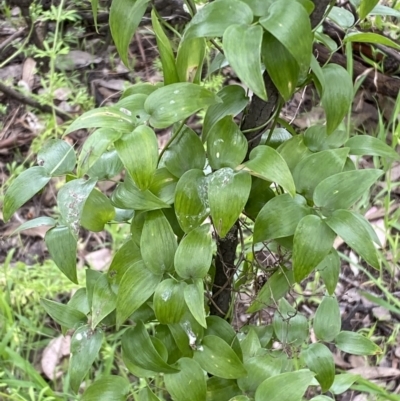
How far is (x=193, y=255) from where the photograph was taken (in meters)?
0.55

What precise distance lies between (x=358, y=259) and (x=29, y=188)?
43.9 inches

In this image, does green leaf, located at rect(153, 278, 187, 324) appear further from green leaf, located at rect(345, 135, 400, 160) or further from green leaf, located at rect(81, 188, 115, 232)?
green leaf, located at rect(345, 135, 400, 160)

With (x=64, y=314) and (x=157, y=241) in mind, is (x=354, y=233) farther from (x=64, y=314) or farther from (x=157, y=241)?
(x=64, y=314)

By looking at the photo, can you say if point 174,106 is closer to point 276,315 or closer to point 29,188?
point 29,188

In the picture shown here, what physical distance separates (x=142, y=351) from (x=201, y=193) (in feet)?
0.65

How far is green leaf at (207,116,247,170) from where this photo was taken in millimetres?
529

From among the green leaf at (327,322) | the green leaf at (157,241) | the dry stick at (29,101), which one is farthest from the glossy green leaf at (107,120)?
the dry stick at (29,101)

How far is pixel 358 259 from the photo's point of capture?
4.89ft

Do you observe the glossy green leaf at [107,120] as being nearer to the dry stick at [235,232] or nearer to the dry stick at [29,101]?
the dry stick at [235,232]

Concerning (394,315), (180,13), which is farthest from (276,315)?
(180,13)

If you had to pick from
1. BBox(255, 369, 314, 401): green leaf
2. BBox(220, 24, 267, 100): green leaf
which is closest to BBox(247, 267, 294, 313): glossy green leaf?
BBox(255, 369, 314, 401): green leaf

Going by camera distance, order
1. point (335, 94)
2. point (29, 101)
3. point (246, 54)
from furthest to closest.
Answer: point (29, 101)
point (335, 94)
point (246, 54)

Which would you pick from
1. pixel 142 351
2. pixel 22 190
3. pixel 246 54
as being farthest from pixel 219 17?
pixel 142 351

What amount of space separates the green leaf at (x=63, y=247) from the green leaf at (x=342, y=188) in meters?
0.25
